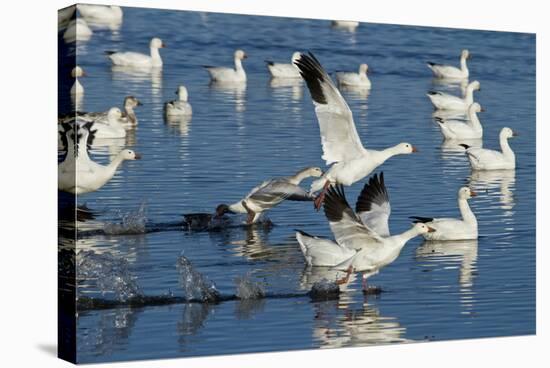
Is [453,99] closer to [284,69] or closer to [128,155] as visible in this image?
[284,69]

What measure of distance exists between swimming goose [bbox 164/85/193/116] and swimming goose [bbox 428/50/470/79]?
2.54 m

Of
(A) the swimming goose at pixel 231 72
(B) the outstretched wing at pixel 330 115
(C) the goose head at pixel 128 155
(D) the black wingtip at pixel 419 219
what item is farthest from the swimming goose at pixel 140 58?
(D) the black wingtip at pixel 419 219

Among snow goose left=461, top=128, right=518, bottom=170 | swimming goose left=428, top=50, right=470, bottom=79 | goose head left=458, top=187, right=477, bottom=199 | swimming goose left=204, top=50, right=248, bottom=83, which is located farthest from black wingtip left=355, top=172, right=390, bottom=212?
swimming goose left=204, top=50, right=248, bottom=83

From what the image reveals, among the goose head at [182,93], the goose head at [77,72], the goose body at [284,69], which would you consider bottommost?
the goose head at [182,93]

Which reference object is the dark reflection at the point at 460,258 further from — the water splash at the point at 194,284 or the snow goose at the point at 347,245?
the water splash at the point at 194,284

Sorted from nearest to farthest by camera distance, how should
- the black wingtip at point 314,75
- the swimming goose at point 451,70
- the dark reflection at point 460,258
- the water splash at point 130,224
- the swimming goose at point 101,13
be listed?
the swimming goose at point 101,13
the water splash at point 130,224
the black wingtip at point 314,75
the dark reflection at point 460,258
the swimming goose at point 451,70

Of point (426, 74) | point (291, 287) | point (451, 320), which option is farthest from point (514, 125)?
point (291, 287)

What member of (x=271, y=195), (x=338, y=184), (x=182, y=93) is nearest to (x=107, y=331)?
(x=271, y=195)

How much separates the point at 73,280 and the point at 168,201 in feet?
3.68

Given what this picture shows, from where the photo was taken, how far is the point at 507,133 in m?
14.3

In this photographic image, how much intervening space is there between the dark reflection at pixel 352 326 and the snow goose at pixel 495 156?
187 centimetres

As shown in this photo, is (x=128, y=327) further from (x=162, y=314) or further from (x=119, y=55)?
(x=119, y=55)

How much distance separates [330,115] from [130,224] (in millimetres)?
2205

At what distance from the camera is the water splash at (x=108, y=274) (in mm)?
11930
